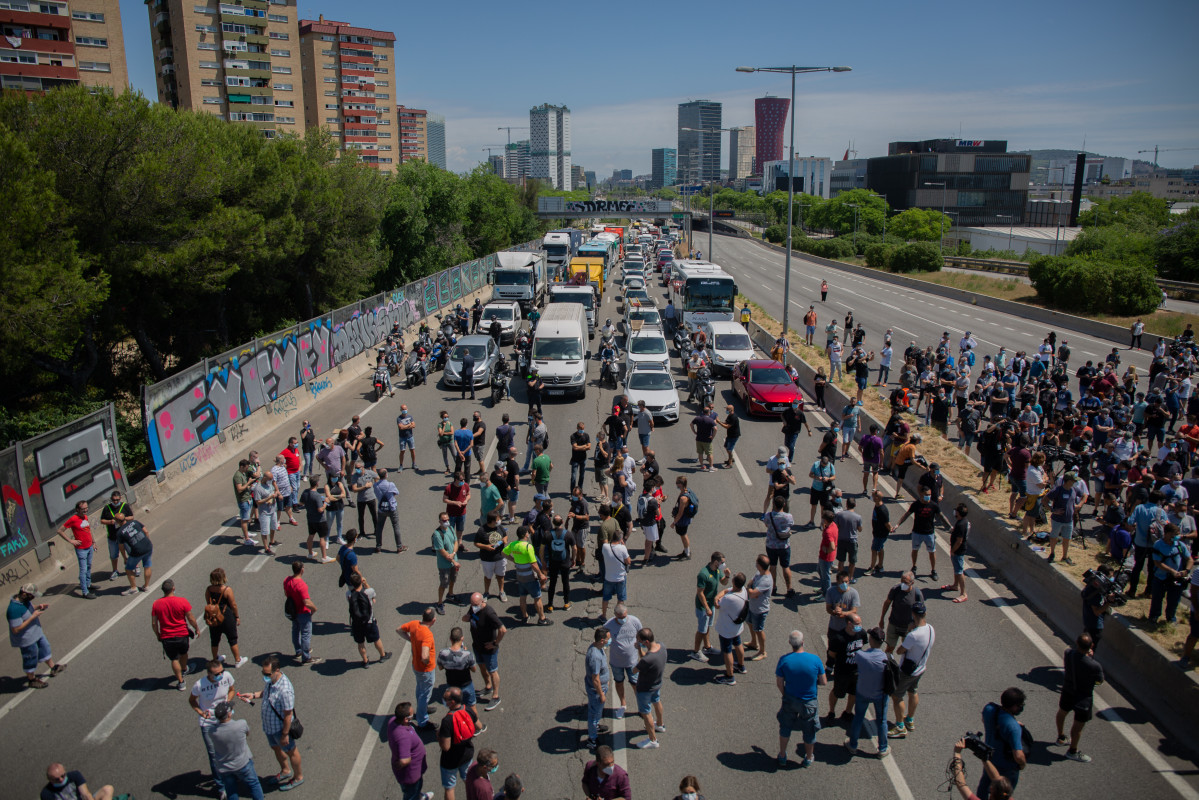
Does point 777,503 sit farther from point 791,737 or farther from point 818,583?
point 791,737

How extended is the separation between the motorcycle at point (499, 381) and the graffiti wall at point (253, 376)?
20.2 feet

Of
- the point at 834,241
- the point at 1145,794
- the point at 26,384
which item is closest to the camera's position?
the point at 1145,794

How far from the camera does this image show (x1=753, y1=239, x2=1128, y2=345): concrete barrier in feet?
121

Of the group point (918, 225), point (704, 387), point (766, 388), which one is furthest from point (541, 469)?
point (918, 225)

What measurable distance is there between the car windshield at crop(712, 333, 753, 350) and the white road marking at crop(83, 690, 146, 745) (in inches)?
855

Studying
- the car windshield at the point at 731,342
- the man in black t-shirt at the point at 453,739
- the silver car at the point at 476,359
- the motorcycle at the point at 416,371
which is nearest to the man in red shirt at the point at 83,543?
the man in black t-shirt at the point at 453,739

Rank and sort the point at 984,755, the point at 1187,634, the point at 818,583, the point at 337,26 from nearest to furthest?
the point at 984,755 → the point at 1187,634 → the point at 818,583 → the point at 337,26

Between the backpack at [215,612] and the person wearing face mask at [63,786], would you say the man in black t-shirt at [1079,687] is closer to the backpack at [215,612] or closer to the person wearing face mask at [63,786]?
the person wearing face mask at [63,786]

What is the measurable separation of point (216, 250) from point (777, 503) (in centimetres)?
2172

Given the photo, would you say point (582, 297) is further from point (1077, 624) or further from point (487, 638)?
point (487, 638)

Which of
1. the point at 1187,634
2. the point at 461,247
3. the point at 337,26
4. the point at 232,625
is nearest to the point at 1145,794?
the point at 1187,634

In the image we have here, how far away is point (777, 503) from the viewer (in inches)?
446

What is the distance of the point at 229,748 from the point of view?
704 centimetres

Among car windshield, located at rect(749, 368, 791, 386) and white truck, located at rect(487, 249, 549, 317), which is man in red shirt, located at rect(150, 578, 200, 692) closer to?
car windshield, located at rect(749, 368, 791, 386)
